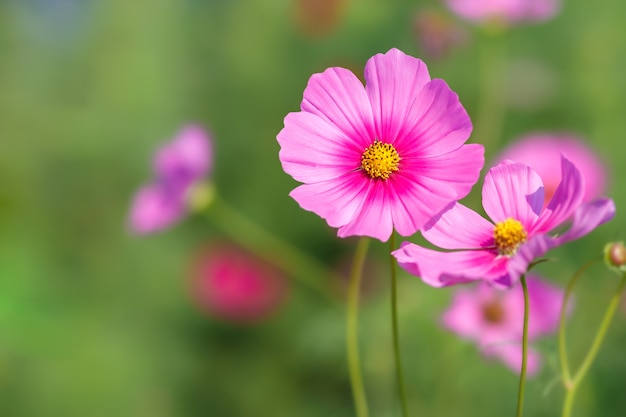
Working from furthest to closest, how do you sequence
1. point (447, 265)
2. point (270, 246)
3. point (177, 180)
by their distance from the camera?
point (270, 246) < point (177, 180) < point (447, 265)

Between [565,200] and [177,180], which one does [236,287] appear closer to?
[177,180]

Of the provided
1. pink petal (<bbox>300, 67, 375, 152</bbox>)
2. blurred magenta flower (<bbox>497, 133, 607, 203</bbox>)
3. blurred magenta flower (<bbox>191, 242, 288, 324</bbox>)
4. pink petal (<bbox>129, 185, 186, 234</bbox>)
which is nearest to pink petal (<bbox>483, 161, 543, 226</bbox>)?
pink petal (<bbox>300, 67, 375, 152</bbox>)

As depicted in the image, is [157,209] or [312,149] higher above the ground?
[312,149]

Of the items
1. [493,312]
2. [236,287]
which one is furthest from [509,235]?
[236,287]

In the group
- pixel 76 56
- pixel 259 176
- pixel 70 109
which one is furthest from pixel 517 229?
pixel 76 56

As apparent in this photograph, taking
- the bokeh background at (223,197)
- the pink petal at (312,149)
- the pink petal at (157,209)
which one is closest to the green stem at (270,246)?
the bokeh background at (223,197)

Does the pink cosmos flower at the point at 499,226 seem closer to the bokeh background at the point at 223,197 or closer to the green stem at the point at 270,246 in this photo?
the bokeh background at the point at 223,197
